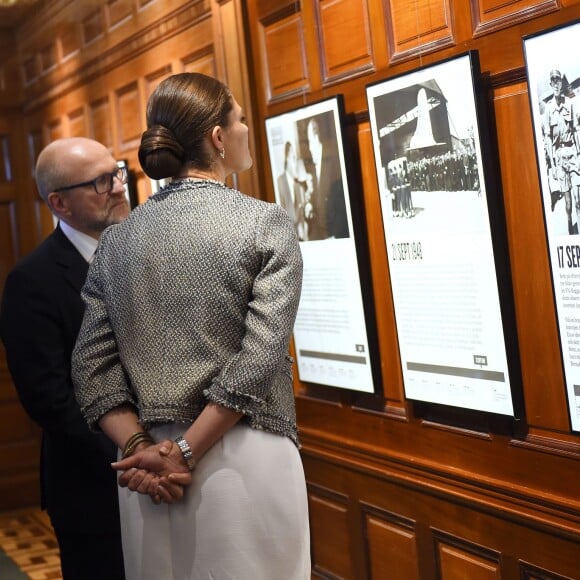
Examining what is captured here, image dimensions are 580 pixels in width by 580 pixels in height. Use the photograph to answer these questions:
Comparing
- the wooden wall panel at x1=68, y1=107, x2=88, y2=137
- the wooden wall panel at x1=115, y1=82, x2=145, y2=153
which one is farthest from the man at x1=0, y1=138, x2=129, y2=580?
the wooden wall panel at x1=68, y1=107, x2=88, y2=137

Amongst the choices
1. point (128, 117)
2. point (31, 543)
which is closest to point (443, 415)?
point (128, 117)

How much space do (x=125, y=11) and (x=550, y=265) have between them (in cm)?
337

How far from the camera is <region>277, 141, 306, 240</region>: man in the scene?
3.54 m

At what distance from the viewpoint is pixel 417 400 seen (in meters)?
3.06

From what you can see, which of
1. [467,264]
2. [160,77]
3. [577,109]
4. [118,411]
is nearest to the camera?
[118,411]

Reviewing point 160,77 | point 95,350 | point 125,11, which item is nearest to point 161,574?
point 95,350

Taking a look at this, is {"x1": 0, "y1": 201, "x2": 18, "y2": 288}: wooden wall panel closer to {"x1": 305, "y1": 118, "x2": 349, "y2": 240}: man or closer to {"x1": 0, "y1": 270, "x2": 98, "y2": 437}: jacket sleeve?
{"x1": 305, "y1": 118, "x2": 349, "y2": 240}: man

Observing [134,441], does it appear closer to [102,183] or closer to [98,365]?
[98,365]

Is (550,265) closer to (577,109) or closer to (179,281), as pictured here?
(577,109)

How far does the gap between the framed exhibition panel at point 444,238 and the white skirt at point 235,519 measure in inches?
36.7

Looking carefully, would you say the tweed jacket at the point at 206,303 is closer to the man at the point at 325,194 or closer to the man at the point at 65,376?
the man at the point at 65,376

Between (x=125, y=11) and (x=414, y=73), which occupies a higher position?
(x=125, y=11)

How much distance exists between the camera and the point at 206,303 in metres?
1.92

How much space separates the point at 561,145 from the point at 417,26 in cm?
79
